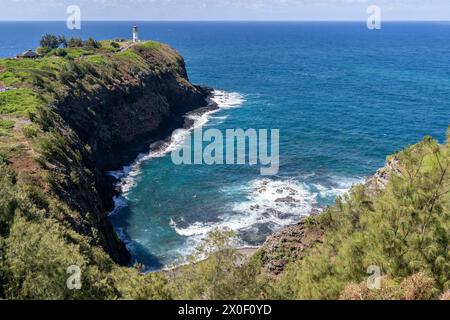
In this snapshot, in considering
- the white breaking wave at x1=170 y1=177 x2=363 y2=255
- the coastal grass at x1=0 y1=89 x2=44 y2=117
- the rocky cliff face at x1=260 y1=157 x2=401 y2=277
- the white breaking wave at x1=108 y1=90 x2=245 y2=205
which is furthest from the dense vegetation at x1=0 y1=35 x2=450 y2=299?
the white breaking wave at x1=108 y1=90 x2=245 y2=205

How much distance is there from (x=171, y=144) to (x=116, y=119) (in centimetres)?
1221

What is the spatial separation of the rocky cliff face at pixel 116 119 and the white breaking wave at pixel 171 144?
1923 mm

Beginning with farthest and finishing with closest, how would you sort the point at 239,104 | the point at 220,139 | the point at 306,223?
1. the point at 239,104
2. the point at 220,139
3. the point at 306,223

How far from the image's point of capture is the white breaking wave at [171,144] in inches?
2595

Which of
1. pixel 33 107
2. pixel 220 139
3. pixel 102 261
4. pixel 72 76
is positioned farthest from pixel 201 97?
pixel 102 261

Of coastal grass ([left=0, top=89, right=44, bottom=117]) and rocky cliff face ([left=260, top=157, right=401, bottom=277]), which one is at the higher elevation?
coastal grass ([left=0, top=89, right=44, bottom=117])

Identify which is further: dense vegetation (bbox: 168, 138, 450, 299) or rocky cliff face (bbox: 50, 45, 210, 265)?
rocky cliff face (bbox: 50, 45, 210, 265)

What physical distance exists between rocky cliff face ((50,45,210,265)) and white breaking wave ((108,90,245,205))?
192cm

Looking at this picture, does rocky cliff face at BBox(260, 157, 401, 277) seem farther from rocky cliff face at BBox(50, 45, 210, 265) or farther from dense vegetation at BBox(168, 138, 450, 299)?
rocky cliff face at BBox(50, 45, 210, 265)

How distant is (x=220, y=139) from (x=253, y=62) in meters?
113

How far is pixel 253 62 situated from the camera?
188 metres

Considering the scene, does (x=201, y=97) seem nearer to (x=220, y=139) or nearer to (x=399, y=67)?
(x=220, y=139)

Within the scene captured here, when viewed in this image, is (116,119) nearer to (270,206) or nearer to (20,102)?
(20,102)

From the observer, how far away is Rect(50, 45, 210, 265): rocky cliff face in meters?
45.5
